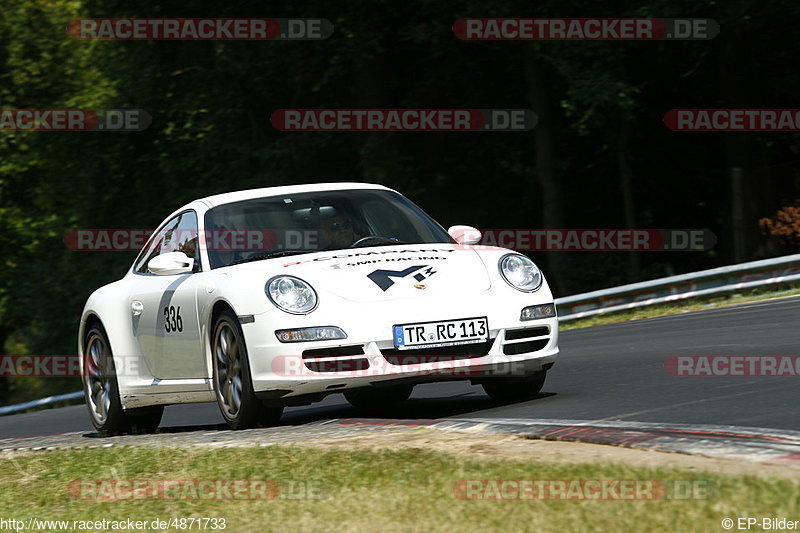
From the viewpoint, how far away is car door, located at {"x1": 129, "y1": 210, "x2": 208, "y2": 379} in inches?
348

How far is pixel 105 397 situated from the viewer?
33.0ft

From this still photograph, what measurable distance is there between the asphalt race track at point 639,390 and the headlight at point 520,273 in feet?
2.53

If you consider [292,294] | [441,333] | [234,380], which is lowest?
[234,380]

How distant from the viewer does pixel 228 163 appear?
93.4 ft

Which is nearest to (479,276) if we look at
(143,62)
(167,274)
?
(167,274)

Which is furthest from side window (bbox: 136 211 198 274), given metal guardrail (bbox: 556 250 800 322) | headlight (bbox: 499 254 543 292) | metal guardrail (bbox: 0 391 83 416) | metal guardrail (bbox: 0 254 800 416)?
metal guardrail (bbox: 0 391 83 416)

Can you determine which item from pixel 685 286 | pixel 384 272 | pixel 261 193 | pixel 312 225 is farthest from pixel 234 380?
pixel 685 286

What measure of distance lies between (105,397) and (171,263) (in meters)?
1.77

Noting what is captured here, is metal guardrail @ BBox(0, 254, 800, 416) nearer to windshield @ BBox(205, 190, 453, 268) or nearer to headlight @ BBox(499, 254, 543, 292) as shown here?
windshield @ BBox(205, 190, 453, 268)

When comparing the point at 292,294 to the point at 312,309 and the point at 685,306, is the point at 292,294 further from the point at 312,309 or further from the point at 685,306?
the point at 685,306

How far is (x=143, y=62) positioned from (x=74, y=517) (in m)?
25.3

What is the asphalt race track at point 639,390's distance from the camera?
25.1 ft

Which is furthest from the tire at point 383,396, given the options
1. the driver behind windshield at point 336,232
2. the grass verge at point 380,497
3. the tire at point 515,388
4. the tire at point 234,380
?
the grass verge at point 380,497

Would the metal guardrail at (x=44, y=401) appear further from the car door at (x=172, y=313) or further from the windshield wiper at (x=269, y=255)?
the windshield wiper at (x=269, y=255)
